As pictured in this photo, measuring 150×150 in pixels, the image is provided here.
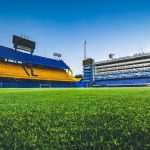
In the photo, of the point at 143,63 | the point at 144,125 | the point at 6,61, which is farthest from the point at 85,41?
the point at 144,125

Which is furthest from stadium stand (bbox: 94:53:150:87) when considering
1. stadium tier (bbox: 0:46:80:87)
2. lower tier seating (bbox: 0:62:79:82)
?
lower tier seating (bbox: 0:62:79:82)

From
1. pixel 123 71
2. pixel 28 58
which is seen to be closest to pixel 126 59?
pixel 123 71

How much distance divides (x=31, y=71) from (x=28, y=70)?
882 mm

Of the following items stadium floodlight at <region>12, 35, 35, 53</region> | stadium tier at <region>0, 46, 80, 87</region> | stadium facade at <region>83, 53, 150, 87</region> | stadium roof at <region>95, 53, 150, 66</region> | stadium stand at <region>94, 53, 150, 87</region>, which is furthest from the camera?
stadium roof at <region>95, 53, 150, 66</region>

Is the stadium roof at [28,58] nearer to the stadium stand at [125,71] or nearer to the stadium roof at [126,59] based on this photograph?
the stadium stand at [125,71]

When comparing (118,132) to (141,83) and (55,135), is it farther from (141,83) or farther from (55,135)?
(141,83)

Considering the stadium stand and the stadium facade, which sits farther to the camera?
the stadium facade

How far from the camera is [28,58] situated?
5591cm

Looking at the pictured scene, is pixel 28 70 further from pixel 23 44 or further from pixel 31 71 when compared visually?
pixel 23 44

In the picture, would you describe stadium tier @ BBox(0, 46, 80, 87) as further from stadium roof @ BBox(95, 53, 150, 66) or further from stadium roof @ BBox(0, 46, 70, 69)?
stadium roof @ BBox(95, 53, 150, 66)

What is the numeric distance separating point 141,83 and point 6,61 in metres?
47.5

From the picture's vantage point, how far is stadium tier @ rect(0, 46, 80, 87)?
4725 cm

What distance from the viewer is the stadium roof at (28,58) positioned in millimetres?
48969

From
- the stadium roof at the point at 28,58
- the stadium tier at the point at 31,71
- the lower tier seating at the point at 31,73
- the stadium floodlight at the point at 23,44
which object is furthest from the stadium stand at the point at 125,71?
the stadium floodlight at the point at 23,44
